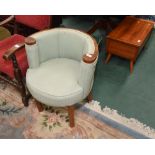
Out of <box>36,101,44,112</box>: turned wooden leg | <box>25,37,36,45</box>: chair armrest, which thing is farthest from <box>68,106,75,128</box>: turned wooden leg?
<box>25,37,36,45</box>: chair armrest

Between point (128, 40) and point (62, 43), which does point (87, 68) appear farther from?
point (128, 40)

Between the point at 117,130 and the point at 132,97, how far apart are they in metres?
0.47

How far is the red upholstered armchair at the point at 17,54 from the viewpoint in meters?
1.84

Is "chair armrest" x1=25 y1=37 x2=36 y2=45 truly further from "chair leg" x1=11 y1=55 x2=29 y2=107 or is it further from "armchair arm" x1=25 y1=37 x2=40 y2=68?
"chair leg" x1=11 y1=55 x2=29 y2=107

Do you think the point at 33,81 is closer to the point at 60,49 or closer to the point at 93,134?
the point at 60,49

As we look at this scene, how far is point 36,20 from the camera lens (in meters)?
2.30

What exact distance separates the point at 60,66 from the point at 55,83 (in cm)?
24

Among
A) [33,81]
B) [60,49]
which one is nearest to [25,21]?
[60,49]

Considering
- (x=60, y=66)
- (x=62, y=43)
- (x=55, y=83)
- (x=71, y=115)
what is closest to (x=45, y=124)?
(x=71, y=115)

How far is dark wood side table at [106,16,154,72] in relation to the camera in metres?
2.43

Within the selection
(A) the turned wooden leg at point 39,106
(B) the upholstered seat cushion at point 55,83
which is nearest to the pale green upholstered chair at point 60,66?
(B) the upholstered seat cushion at point 55,83

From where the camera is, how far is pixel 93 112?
6.98 ft

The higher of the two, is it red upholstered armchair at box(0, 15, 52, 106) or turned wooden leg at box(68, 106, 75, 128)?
red upholstered armchair at box(0, 15, 52, 106)

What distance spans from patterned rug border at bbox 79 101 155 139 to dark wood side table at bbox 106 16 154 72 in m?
0.72
